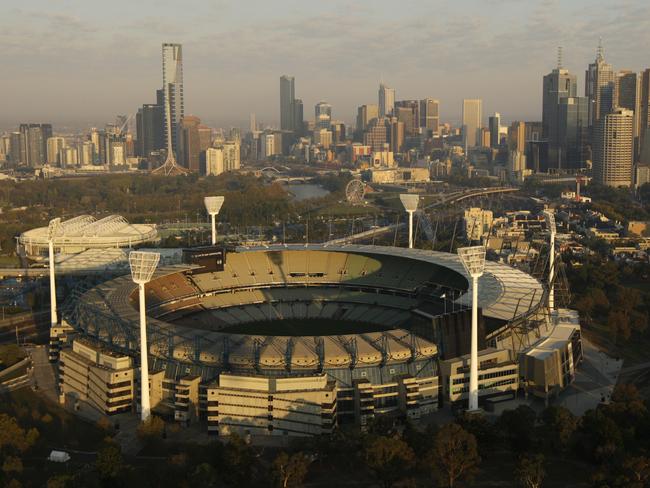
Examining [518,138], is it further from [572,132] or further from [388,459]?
[388,459]

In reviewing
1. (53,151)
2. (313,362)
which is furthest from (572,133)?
(313,362)

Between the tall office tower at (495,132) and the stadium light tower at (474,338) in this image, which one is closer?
the stadium light tower at (474,338)

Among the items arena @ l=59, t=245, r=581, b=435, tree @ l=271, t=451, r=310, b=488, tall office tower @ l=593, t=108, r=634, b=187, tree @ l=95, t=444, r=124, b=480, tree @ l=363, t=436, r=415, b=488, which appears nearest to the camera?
tree @ l=271, t=451, r=310, b=488

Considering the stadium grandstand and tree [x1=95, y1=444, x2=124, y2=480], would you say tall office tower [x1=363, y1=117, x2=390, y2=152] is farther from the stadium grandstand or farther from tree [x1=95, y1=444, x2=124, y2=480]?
tree [x1=95, y1=444, x2=124, y2=480]

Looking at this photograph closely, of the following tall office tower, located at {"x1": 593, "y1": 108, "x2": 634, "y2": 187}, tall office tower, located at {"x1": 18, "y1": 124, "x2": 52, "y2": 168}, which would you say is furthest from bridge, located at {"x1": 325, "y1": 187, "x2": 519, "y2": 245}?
tall office tower, located at {"x1": 18, "y1": 124, "x2": 52, "y2": 168}

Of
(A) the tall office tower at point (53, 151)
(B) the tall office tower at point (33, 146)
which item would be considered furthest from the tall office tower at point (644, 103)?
(B) the tall office tower at point (33, 146)

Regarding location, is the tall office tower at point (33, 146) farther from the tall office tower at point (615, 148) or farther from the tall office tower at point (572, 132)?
the tall office tower at point (615, 148)
